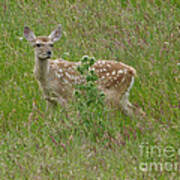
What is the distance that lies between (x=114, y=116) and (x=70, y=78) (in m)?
1.35

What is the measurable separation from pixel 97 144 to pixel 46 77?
2.38m

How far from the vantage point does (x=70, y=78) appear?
8320 millimetres

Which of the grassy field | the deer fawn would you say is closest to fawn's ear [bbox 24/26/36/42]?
the deer fawn

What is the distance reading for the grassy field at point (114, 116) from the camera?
17.6ft

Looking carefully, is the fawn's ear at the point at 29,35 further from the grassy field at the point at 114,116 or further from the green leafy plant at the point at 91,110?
the green leafy plant at the point at 91,110

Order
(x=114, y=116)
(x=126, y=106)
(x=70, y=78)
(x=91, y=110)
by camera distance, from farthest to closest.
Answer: (x=70, y=78)
(x=126, y=106)
(x=114, y=116)
(x=91, y=110)

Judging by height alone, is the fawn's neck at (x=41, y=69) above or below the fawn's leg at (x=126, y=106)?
above

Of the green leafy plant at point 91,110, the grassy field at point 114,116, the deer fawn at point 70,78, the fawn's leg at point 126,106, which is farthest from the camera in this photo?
the deer fawn at point 70,78

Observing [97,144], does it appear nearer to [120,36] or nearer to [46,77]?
[46,77]

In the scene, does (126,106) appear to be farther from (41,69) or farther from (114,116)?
(41,69)

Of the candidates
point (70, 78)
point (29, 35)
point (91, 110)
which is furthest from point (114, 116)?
point (29, 35)

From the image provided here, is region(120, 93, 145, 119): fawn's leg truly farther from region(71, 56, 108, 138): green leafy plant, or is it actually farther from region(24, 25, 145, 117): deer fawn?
region(71, 56, 108, 138): green leafy plant

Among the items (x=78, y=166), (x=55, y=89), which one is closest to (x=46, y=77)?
(x=55, y=89)

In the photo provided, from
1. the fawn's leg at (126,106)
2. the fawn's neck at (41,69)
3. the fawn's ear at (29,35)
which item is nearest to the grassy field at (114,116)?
the fawn's leg at (126,106)
